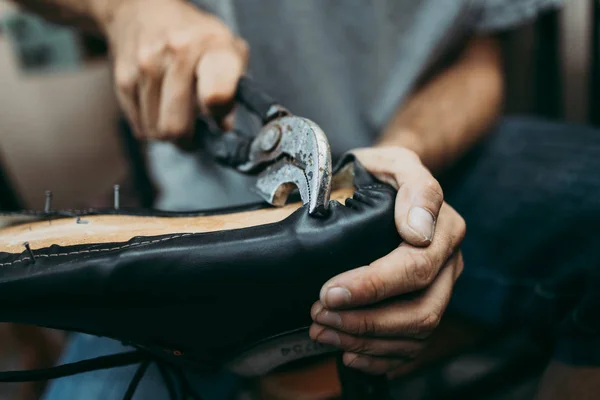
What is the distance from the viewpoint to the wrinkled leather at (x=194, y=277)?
0.32 meters

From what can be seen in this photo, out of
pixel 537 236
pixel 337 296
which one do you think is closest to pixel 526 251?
pixel 537 236

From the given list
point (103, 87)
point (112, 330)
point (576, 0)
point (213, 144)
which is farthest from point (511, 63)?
point (103, 87)

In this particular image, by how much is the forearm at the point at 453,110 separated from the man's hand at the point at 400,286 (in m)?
0.34

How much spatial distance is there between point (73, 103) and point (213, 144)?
1924mm

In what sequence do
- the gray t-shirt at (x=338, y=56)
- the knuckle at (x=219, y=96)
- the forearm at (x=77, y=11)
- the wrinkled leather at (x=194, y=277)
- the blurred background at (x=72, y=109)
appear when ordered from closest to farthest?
the wrinkled leather at (x=194, y=277) → the knuckle at (x=219, y=96) → the forearm at (x=77, y=11) → the gray t-shirt at (x=338, y=56) → the blurred background at (x=72, y=109)

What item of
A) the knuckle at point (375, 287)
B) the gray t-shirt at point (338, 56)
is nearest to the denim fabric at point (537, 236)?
the gray t-shirt at point (338, 56)

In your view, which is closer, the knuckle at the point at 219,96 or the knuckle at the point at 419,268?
the knuckle at the point at 419,268

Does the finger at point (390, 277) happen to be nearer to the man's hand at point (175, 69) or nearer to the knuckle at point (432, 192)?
the knuckle at point (432, 192)

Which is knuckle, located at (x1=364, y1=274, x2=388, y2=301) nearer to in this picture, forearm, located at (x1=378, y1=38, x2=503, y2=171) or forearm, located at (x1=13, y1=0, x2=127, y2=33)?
forearm, located at (x1=378, y1=38, x2=503, y2=171)

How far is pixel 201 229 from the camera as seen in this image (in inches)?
15.2

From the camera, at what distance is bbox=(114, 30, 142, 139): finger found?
56cm

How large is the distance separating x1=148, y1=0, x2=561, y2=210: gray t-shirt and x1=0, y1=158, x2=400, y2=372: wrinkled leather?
44 centimetres

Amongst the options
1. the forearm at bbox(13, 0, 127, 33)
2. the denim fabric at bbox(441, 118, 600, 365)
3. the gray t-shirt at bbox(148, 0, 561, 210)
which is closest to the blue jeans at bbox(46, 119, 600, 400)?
the denim fabric at bbox(441, 118, 600, 365)

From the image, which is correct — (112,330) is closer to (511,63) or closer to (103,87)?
(511,63)
